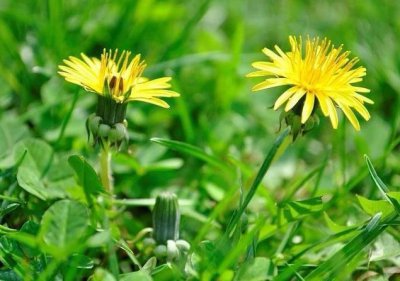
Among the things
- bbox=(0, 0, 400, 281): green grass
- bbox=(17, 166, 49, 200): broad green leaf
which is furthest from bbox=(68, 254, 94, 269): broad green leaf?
bbox=(17, 166, 49, 200): broad green leaf

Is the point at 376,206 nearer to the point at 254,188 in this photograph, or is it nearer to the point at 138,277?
the point at 254,188

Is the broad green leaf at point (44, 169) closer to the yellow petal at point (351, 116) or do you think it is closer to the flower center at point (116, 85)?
the flower center at point (116, 85)

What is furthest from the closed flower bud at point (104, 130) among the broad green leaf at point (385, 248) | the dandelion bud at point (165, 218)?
the broad green leaf at point (385, 248)

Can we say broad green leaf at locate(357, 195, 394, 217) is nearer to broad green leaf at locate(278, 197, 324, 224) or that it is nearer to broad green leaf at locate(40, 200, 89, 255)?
broad green leaf at locate(278, 197, 324, 224)

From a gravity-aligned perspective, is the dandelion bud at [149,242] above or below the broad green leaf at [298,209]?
below

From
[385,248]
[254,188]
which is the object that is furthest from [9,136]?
[385,248]
